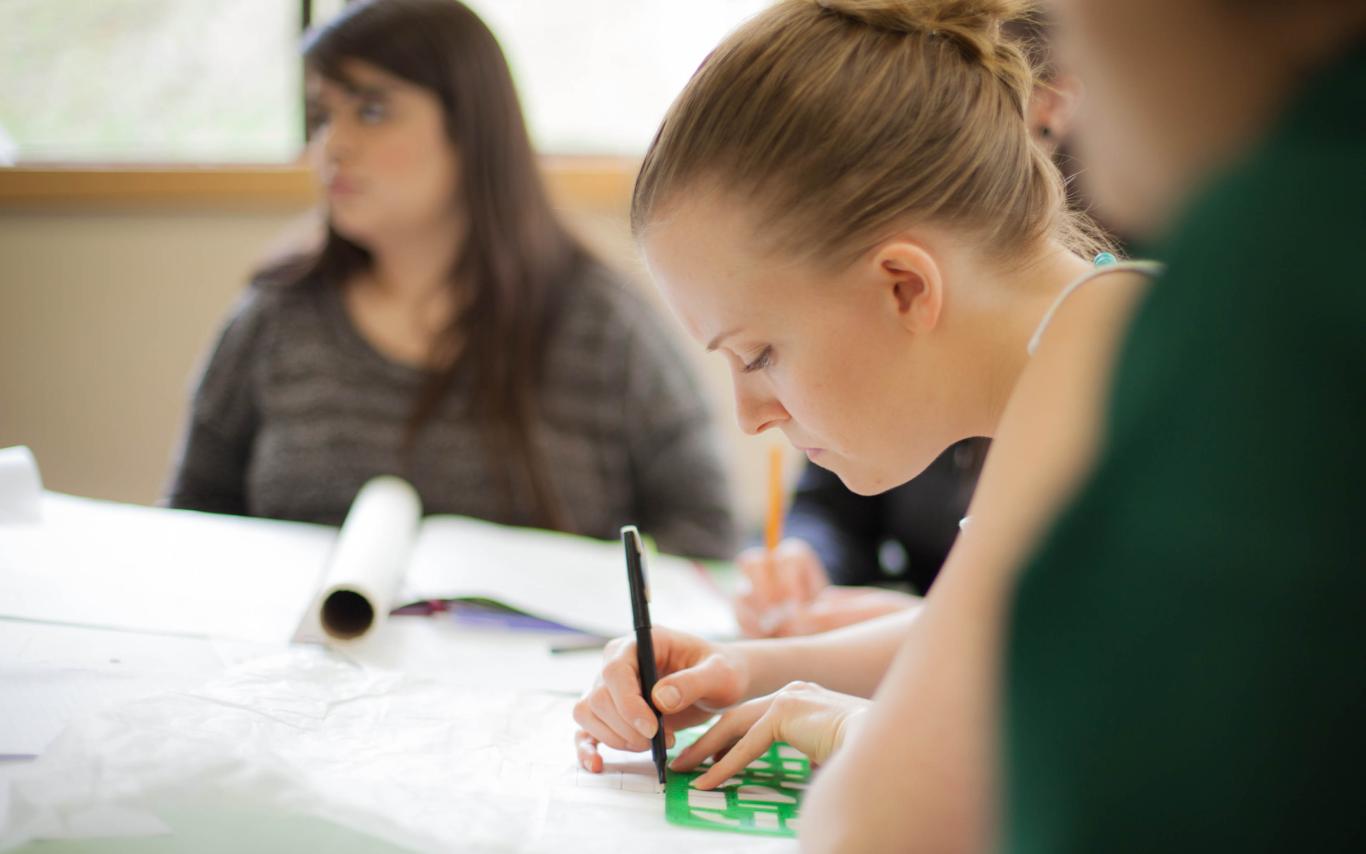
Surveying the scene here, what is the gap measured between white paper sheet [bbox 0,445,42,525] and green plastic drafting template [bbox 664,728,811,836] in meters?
0.73

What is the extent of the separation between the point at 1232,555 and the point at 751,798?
464mm

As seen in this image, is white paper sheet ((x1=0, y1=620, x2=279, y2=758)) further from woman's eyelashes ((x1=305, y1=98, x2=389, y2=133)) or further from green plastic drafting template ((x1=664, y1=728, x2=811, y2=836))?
woman's eyelashes ((x1=305, y1=98, x2=389, y2=133))

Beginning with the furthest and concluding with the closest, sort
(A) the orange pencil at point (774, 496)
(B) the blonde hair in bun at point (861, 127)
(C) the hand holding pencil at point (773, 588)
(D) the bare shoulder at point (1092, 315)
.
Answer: (A) the orange pencil at point (774, 496) → (C) the hand holding pencil at point (773, 588) → (B) the blonde hair in bun at point (861, 127) → (D) the bare shoulder at point (1092, 315)

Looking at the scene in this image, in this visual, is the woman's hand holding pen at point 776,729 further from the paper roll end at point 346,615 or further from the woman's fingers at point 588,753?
the paper roll end at point 346,615

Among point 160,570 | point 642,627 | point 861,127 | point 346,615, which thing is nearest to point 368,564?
point 346,615

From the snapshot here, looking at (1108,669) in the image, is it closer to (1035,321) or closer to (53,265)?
(1035,321)

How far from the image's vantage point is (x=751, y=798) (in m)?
0.71

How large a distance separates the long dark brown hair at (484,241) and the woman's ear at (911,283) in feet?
2.77

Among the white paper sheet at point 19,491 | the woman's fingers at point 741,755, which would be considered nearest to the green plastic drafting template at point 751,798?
the woman's fingers at point 741,755

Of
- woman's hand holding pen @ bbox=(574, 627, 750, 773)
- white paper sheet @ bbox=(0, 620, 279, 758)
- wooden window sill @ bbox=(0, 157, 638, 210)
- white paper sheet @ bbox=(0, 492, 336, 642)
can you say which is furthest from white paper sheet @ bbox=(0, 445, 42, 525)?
wooden window sill @ bbox=(0, 157, 638, 210)

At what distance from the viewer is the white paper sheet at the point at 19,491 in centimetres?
115

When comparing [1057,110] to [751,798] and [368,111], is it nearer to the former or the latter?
[751,798]

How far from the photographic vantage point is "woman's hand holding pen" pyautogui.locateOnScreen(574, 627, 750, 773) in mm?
759

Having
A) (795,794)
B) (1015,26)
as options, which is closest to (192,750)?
(795,794)
